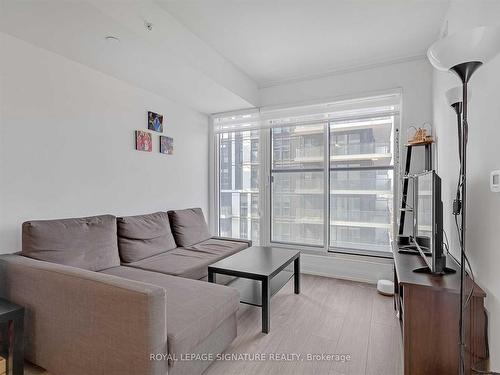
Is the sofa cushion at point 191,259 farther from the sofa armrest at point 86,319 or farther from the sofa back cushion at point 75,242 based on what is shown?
the sofa armrest at point 86,319

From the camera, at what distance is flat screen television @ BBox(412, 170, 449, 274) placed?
1551 millimetres

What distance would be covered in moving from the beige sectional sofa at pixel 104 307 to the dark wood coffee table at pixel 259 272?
0.92 ft

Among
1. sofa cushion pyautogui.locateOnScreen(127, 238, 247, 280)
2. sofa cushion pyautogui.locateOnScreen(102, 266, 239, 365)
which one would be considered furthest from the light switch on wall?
sofa cushion pyautogui.locateOnScreen(127, 238, 247, 280)

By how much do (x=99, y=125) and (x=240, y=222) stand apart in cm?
231

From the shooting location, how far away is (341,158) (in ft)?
11.2

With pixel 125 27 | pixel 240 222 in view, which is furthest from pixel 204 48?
pixel 240 222

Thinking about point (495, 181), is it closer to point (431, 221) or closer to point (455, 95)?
point (431, 221)

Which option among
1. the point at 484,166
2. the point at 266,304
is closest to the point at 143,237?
the point at 266,304

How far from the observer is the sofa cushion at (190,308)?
4.42 feet

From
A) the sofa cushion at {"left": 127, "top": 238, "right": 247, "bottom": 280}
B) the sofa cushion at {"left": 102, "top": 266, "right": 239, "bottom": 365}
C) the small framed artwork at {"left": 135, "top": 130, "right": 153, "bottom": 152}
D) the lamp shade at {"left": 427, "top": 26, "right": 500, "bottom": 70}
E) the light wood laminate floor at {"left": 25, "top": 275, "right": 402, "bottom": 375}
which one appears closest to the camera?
the lamp shade at {"left": 427, "top": 26, "right": 500, "bottom": 70}

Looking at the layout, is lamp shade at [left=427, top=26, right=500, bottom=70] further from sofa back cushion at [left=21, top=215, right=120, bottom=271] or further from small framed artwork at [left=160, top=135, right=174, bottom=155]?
small framed artwork at [left=160, top=135, right=174, bottom=155]

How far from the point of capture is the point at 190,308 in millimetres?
1521

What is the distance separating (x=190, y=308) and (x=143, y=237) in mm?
1293

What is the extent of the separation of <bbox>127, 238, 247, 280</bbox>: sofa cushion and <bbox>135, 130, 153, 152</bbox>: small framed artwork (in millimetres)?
1196
